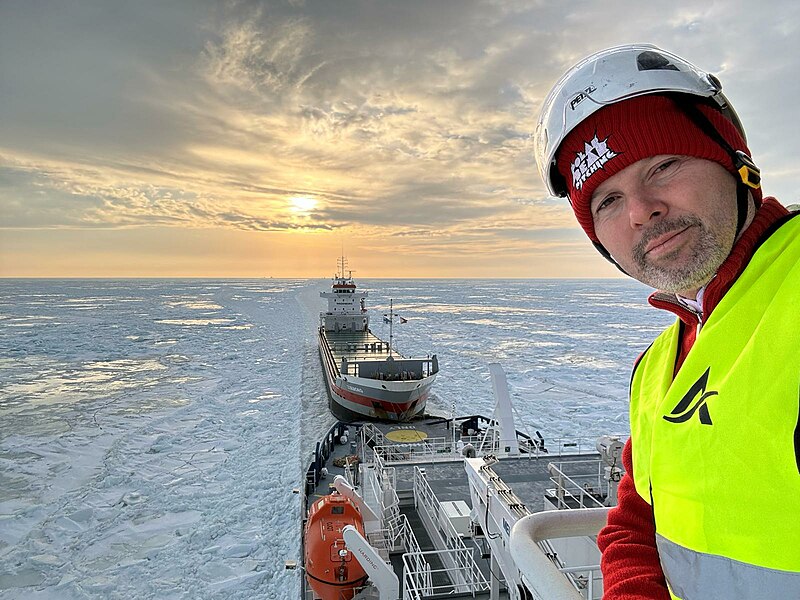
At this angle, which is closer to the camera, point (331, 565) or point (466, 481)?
point (331, 565)

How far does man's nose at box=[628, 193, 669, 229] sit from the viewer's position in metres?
1.26

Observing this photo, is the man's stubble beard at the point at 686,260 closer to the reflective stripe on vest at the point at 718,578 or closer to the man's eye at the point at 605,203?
the man's eye at the point at 605,203

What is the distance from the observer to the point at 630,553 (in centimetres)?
148

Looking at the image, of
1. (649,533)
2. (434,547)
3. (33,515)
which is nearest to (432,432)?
(434,547)

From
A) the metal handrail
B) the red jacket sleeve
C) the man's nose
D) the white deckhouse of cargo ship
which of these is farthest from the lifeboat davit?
the white deckhouse of cargo ship

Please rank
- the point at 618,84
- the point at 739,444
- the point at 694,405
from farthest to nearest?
1. the point at 618,84
2. the point at 694,405
3. the point at 739,444

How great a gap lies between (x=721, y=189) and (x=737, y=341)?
48cm

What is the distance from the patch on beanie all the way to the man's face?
65mm

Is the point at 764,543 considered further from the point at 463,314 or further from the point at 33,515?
the point at 463,314

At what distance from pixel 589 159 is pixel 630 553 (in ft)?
4.27

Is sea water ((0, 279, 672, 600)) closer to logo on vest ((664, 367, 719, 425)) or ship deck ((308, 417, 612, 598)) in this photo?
ship deck ((308, 417, 612, 598))

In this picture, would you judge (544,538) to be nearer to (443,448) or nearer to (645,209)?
(645,209)

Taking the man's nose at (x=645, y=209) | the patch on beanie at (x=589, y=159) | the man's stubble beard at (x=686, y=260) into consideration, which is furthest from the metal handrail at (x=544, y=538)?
the patch on beanie at (x=589, y=159)

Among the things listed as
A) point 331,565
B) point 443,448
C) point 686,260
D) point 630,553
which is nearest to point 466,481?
point 331,565
